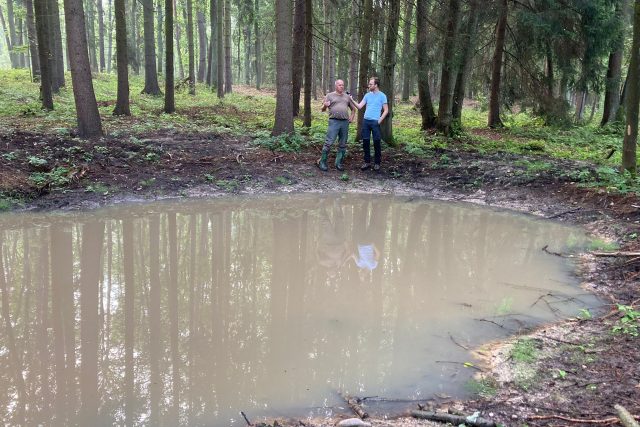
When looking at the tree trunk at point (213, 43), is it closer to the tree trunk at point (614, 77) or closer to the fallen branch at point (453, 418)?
the tree trunk at point (614, 77)

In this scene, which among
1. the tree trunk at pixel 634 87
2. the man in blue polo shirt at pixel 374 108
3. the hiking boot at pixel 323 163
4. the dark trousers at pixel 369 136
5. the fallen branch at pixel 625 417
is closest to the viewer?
the fallen branch at pixel 625 417

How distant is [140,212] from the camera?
8945mm

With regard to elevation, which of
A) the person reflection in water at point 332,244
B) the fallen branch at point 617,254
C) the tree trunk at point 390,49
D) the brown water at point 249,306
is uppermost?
the tree trunk at point 390,49

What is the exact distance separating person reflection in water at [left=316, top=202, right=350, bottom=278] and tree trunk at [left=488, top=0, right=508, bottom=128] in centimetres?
1128

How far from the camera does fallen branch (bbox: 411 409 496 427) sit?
3.35 meters

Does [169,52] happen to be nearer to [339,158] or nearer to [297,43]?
[297,43]

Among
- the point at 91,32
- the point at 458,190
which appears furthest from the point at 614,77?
the point at 91,32

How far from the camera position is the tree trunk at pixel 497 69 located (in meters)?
17.2

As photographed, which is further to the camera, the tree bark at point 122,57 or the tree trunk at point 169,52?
the tree trunk at point 169,52

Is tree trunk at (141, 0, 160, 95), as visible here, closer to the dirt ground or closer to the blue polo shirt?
the dirt ground

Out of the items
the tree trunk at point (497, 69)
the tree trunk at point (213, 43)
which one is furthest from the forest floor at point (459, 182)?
the tree trunk at point (213, 43)

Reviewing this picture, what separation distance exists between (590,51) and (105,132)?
1589 cm

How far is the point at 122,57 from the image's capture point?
1606 centimetres

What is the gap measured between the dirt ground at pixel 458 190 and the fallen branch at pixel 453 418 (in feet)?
0.26
